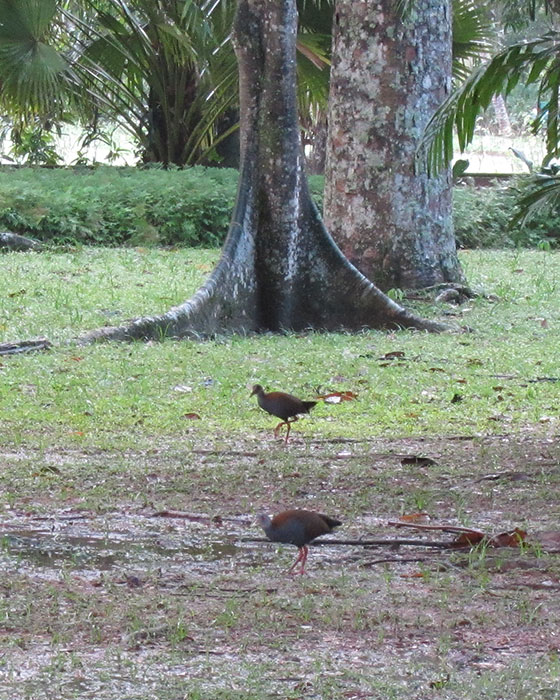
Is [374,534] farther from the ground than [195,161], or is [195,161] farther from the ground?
[195,161]

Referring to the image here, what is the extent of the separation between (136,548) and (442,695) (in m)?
1.55

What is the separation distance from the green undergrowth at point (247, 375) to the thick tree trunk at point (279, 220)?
1.30 ft

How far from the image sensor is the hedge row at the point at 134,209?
14922 mm

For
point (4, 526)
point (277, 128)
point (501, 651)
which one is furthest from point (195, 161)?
point (501, 651)

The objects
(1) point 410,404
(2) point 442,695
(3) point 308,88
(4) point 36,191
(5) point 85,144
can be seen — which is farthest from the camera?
(5) point 85,144

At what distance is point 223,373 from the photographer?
24.4 feet

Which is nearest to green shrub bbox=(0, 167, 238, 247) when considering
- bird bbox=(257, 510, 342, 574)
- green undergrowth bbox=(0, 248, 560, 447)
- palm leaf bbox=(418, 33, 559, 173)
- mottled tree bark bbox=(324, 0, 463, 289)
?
green undergrowth bbox=(0, 248, 560, 447)

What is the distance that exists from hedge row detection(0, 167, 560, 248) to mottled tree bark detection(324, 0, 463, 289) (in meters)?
4.02

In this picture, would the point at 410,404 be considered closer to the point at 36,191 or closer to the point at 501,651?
the point at 501,651

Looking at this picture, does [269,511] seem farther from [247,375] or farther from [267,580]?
[247,375]

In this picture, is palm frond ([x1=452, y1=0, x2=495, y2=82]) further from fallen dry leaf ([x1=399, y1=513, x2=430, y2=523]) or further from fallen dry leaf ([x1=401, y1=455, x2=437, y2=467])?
fallen dry leaf ([x1=399, y1=513, x2=430, y2=523])

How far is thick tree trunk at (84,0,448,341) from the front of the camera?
9953mm

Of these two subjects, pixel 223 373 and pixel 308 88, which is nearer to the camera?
pixel 223 373

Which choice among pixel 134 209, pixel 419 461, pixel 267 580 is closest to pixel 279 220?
pixel 419 461
